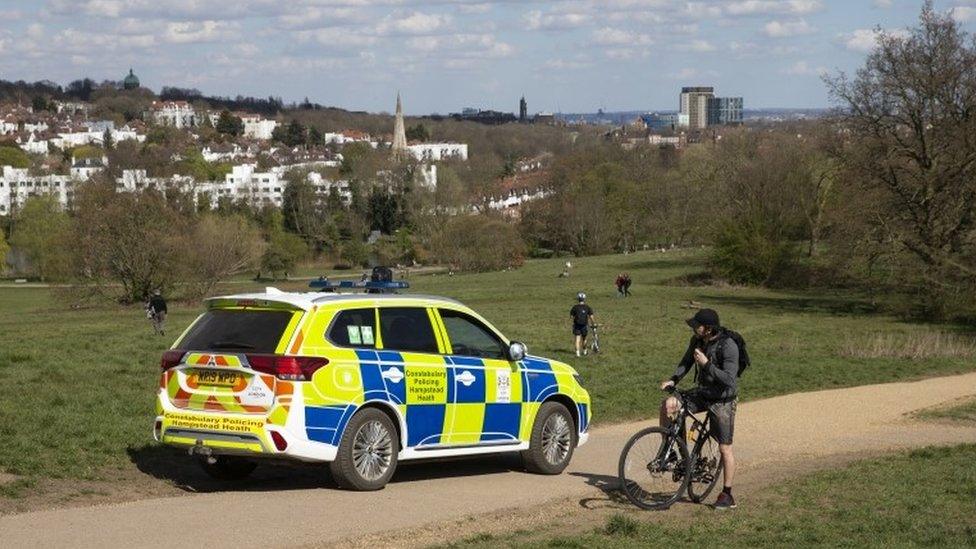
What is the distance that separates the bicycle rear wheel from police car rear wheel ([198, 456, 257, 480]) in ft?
12.8

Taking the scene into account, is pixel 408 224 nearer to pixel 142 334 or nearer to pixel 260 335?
pixel 142 334

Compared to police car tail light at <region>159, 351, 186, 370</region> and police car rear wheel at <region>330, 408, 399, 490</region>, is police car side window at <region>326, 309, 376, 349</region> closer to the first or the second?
police car rear wheel at <region>330, 408, 399, 490</region>

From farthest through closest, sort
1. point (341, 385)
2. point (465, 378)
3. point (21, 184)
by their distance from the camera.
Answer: point (21, 184) < point (465, 378) < point (341, 385)

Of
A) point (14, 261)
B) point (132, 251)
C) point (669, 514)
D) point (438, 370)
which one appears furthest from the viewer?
point (14, 261)

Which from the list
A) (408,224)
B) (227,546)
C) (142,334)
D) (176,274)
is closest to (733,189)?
(176,274)

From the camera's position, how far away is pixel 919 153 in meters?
49.1

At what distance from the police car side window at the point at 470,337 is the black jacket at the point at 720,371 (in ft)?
6.80

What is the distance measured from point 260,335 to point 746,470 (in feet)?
18.1

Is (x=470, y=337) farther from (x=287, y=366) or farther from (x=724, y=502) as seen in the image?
(x=724, y=502)

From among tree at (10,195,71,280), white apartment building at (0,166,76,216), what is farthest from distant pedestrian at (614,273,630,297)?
white apartment building at (0,166,76,216)

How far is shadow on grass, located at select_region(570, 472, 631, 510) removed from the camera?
12070 mm

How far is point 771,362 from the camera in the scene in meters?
28.0

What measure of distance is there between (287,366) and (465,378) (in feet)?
6.77

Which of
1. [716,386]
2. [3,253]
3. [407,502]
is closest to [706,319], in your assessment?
[716,386]
